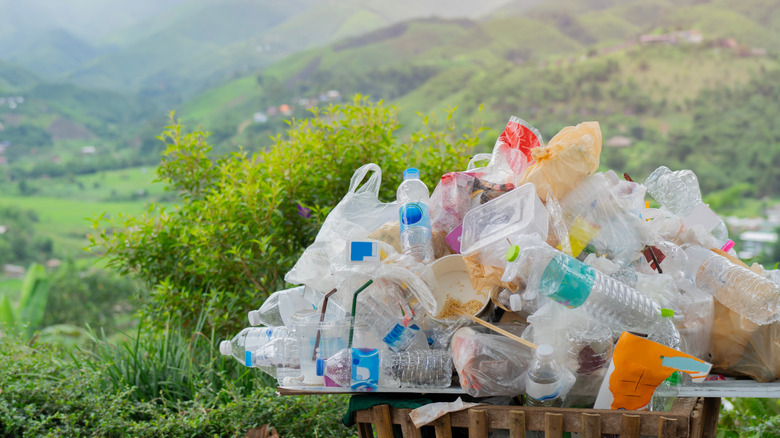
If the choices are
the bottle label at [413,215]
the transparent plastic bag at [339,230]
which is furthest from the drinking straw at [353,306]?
the bottle label at [413,215]

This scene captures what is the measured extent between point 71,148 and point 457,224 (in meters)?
17.5

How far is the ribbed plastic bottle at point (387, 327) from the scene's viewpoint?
147cm

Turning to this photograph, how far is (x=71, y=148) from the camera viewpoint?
16.3 meters

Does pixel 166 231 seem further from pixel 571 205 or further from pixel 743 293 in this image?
pixel 743 293

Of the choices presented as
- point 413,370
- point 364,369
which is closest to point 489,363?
point 413,370

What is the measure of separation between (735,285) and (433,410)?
2.91 ft

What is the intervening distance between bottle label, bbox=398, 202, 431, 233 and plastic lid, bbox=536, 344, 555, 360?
48 centimetres

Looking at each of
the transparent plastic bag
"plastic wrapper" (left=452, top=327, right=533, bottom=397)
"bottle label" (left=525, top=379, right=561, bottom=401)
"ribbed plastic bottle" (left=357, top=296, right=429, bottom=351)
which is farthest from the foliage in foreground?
"bottle label" (left=525, top=379, right=561, bottom=401)

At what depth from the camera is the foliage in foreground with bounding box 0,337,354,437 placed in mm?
2170

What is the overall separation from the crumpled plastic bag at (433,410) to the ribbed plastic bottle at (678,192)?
1.03 meters

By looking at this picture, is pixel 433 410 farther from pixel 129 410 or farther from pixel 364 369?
pixel 129 410

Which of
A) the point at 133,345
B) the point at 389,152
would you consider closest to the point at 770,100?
the point at 389,152

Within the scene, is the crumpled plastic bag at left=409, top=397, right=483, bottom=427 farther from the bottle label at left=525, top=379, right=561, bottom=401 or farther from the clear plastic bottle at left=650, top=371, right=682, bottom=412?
the clear plastic bottle at left=650, top=371, right=682, bottom=412

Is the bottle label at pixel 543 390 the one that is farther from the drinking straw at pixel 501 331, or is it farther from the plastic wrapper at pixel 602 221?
the plastic wrapper at pixel 602 221
